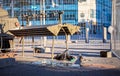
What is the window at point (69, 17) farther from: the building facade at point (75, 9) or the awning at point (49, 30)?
the awning at point (49, 30)

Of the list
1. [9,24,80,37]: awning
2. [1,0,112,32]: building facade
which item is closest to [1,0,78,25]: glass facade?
[1,0,112,32]: building facade

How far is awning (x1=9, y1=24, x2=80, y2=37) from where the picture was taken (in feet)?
71.1

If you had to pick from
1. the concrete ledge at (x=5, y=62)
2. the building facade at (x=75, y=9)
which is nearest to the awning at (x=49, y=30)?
the concrete ledge at (x=5, y=62)

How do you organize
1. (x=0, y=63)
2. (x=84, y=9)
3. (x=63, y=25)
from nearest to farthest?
(x=0, y=63) < (x=63, y=25) < (x=84, y=9)

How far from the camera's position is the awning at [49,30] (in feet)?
71.1

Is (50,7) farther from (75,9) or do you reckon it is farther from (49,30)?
(49,30)

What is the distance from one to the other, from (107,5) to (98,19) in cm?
940

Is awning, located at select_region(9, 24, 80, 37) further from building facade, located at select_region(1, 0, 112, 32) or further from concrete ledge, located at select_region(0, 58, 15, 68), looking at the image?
building facade, located at select_region(1, 0, 112, 32)

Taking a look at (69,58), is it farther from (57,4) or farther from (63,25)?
(57,4)

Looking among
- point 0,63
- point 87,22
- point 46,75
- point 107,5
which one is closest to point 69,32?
point 0,63

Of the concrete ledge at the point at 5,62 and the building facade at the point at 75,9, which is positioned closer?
the concrete ledge at the point at 5,62

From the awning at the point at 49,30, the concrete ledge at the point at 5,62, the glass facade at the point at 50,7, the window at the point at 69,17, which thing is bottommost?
the concrete ledge at the point at 5,62

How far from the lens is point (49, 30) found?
2175 centimetres

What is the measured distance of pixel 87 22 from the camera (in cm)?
8781
